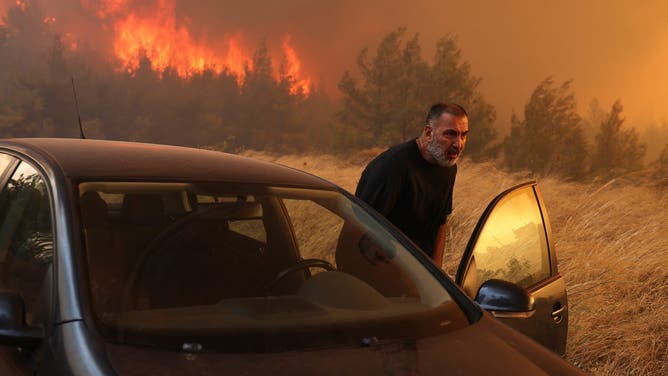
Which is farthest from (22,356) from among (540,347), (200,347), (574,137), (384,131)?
(384,131)

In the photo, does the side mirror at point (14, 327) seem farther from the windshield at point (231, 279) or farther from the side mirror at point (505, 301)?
the side mirror at point (505, 301)

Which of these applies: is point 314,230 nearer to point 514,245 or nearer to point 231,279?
point 514,245

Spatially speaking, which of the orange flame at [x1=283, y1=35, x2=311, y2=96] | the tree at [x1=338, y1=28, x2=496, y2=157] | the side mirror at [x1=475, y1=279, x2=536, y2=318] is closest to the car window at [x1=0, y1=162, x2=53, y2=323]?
the side mirror at [x1=475, y1=279, x2=536, y2=318]

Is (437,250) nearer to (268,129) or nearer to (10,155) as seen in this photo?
(10,155)

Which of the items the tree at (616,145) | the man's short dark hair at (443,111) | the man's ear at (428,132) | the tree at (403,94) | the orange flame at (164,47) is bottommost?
the man's ear at (428,132)

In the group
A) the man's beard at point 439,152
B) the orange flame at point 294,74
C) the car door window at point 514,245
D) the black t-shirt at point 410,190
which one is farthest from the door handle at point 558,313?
the orange flame at point 294,74

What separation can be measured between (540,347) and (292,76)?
70727 millimetres

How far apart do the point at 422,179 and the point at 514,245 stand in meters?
1.07

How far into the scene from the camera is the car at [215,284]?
72.6 inches

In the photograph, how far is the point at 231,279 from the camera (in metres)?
2.30

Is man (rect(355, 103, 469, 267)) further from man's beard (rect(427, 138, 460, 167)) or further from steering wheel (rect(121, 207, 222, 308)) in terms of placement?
steering wheel (rect(121, 207, 222, 308))

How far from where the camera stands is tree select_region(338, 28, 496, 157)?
31.2m

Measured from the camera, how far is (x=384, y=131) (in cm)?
3725

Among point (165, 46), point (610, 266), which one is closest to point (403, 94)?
point (610, 266)
